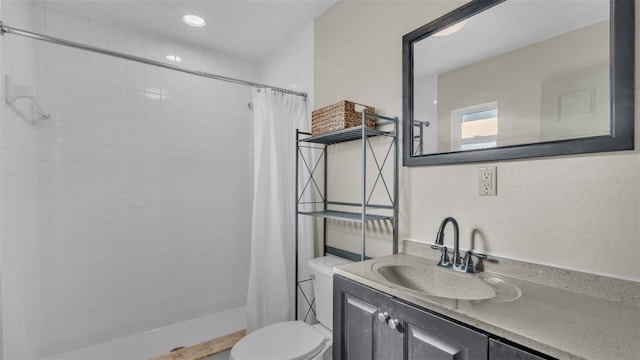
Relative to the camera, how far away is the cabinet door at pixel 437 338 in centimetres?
75

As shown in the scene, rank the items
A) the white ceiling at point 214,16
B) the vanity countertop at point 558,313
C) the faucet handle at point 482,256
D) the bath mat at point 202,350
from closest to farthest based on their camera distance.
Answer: the vanity countertop at point 558,313, the faucet handle at point 482,256, the bath mat at point 202,350, the white ceiling at point 214,16

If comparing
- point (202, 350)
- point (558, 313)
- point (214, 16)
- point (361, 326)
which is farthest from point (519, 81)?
point (202, 350)

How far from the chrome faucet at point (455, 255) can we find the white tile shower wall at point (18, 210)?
1933 mm

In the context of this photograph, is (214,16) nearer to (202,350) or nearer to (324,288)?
(324,288)

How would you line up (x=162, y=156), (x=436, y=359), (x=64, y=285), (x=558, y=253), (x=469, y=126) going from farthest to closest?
1. (x=162, y=156)
2. (x=64, y=285)
3. (x=469, y=126)
4. (x=558, y=253)
5. (x=436, y=359)

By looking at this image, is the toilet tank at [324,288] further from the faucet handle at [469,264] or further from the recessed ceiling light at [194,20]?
the recessed ceiling light at [194,20]

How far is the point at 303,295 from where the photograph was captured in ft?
6.96

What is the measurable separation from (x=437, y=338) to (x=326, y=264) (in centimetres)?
98

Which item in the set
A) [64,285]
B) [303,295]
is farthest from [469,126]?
→ [64,285]

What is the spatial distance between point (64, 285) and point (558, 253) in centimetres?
289

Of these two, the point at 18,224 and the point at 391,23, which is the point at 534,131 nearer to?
the point at 391,23

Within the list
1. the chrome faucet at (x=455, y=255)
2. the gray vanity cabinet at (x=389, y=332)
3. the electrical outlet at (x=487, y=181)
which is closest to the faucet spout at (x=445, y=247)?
the chrome faucet at (x=455, y=255)

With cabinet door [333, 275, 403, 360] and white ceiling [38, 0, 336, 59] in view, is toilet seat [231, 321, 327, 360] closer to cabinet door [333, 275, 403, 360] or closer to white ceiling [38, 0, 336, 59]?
cabinet door [333, 275, 403, 360]

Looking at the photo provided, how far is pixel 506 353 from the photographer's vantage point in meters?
0.69
